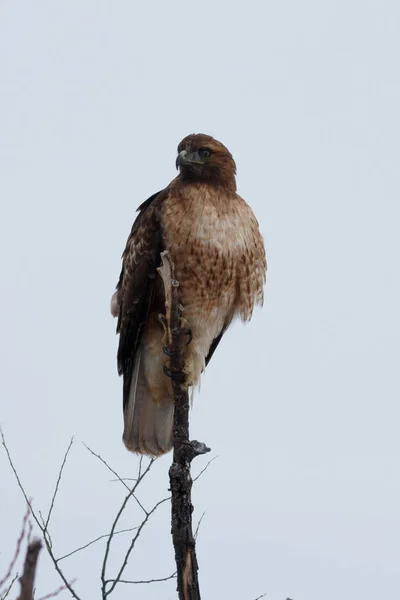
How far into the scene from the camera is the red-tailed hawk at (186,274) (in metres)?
5.78

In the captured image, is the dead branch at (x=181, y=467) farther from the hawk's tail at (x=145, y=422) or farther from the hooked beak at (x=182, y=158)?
the hawk's tail at (x=145, y=422)

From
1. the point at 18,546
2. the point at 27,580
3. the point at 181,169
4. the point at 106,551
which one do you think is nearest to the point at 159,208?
the point at 181,169

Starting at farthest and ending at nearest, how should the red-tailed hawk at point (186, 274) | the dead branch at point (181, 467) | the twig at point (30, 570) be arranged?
the red-tailed hawk at point (186, 274) < the dead branch at point (181, 467) < the twig at point (30, 570)

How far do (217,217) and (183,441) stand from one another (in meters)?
1.78

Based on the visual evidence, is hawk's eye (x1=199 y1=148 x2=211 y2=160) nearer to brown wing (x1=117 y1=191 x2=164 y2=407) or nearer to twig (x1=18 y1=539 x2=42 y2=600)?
brown wing (x1=117 y1=191 x2=164 y2=407)

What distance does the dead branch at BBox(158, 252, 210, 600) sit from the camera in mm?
4164

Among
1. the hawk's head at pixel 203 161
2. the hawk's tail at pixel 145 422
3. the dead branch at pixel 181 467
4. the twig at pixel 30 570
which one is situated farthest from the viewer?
the hawk's tail at pixel 145 422

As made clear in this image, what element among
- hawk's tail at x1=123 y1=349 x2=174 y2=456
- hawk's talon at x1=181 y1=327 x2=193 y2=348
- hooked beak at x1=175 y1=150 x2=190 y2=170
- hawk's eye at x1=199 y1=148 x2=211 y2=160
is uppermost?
hawk's eye at x1=199 y1=148 x2=211 y2=160

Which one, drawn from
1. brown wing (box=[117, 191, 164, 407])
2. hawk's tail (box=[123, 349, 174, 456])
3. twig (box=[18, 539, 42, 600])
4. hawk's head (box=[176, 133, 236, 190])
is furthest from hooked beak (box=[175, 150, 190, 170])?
twig (box=[18, 539, 42, 600])

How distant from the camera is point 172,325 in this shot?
16.1 ft

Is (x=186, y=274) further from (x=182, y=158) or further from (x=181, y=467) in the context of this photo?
(x=181, y=467)

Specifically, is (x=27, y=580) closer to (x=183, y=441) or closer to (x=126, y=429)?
(x=183, y=441)

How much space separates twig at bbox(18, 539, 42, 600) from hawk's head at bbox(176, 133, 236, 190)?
4.87 meters

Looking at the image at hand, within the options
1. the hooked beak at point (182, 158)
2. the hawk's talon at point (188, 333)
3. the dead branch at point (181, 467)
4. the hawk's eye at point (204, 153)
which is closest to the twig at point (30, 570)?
the dead branch at point (181, 467)
